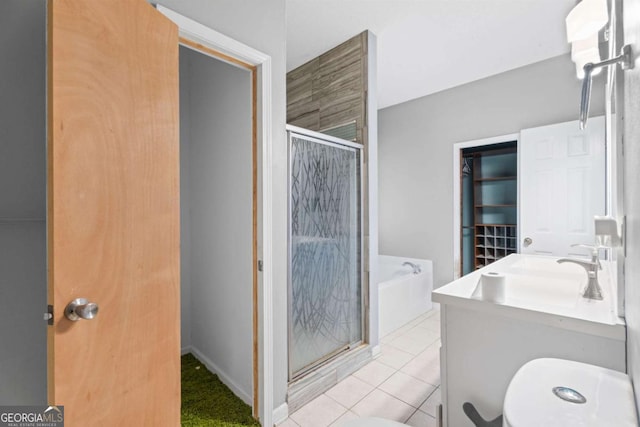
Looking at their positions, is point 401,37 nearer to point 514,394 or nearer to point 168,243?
point 168,243

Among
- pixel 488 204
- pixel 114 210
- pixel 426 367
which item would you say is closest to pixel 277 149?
pixel 114 210

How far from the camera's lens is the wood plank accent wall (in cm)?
245

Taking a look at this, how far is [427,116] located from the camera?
372 centimetres

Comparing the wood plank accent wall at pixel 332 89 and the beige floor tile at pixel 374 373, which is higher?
the wood plank accent wall at pixel 332 89

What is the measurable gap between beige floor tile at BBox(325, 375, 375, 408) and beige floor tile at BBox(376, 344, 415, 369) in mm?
355

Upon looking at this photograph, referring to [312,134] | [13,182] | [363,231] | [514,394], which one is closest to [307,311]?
[363,231]

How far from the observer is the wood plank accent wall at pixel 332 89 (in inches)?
96.6

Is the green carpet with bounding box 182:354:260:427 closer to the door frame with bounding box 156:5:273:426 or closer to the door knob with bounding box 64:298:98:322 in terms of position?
the door frame with bounding box 156:5:273:426

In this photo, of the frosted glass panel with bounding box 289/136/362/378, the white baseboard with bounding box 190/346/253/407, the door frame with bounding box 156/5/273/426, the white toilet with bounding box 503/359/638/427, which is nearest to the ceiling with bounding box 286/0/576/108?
the door frame with bounding box 156/5/273/426

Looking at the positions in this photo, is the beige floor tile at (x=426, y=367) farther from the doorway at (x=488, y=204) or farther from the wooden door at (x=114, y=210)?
the doorway at (x=488, y=204)

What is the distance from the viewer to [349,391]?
6.43 ft

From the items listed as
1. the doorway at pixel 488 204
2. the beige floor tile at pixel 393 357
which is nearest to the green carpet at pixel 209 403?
the beige floor tile at pixel 393 357

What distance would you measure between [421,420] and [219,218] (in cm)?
181

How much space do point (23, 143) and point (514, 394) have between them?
1745 millimetres
